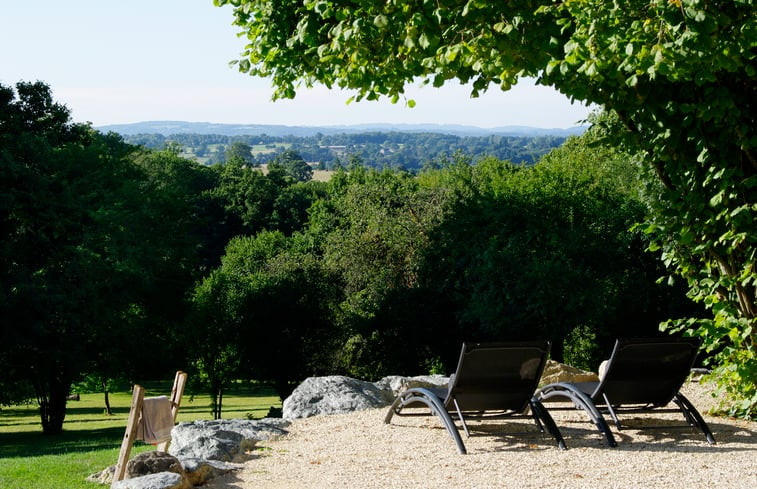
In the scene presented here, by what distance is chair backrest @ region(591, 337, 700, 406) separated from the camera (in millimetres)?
8344

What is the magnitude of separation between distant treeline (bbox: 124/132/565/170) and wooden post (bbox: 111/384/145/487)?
8773 centimetres

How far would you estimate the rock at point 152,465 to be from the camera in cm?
691

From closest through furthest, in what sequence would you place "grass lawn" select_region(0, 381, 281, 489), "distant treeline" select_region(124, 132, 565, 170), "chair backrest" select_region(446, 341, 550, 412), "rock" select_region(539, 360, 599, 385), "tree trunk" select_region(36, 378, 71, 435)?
"chair backrest" select_region(446, 341, 550, 412) < "grass lawn" select_region(0, 381, 281, 489) < "rock" select_region(539, 360, 599, 385) < "tree trunk" select_region(36, 378, 71, 435) < "distant treeline" select_region(124, 132, 565, 170)

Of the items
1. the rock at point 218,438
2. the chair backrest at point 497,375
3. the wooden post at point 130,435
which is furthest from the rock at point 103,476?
the chair backrest at point 497,375

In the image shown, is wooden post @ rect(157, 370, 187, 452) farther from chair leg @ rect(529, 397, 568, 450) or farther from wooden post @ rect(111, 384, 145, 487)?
chair leg @ rect(529, 397, 568, 450)

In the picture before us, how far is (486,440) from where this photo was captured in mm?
8367

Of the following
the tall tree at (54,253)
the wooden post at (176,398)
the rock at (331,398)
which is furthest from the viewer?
the tall tree at (54,253)

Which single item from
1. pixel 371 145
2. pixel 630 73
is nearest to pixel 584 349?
pixel 630 73

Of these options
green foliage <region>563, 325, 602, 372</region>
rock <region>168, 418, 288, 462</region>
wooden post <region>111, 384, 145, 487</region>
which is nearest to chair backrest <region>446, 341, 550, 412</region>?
rock <region>168, 418, 288, 462</region>

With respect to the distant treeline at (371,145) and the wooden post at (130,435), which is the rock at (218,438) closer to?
the wooden post at (130,435)

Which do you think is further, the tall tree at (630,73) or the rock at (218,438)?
the rock at (218,438)

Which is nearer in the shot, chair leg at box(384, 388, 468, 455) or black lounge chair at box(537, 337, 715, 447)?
chair leg at box(384, 388, 468, 455)

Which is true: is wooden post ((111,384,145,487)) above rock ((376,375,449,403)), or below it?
above

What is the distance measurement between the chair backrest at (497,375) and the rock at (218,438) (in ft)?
7.12
